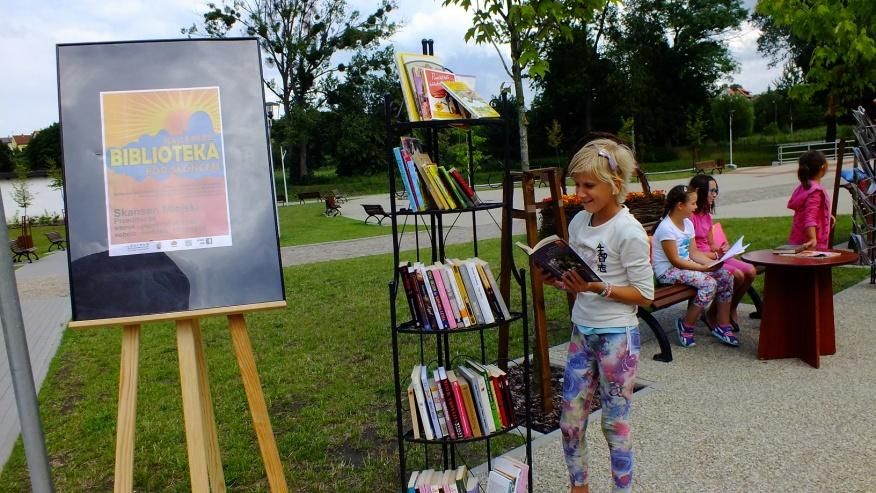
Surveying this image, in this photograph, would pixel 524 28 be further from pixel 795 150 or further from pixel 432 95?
pixel 795 150

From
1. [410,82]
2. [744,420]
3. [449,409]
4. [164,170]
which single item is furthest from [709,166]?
[164,170]

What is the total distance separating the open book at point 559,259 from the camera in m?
2.64

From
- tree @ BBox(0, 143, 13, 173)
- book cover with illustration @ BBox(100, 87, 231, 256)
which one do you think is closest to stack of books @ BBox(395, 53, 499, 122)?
book cover with illustration @ BBox(100, 87, 231, 256)

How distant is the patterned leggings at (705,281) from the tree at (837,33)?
14.7 ft

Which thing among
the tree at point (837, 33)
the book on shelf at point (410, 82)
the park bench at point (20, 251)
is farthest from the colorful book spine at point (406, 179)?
the park bench at point (20, 251)

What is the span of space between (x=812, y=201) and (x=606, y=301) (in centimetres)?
441

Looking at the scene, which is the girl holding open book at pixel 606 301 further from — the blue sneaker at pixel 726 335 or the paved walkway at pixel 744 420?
the blue sneaker at pixel 726 335

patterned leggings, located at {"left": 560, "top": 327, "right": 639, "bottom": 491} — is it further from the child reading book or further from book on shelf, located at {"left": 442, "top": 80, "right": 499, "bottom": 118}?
Result: the child reading book

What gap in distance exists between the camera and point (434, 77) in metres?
3.14

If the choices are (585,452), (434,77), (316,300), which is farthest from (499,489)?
(316,300)

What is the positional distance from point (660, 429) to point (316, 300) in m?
5.63

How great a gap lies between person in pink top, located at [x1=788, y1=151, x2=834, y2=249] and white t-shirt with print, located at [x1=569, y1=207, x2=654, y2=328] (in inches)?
159

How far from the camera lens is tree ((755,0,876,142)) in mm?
8055

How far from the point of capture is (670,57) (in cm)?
5112
